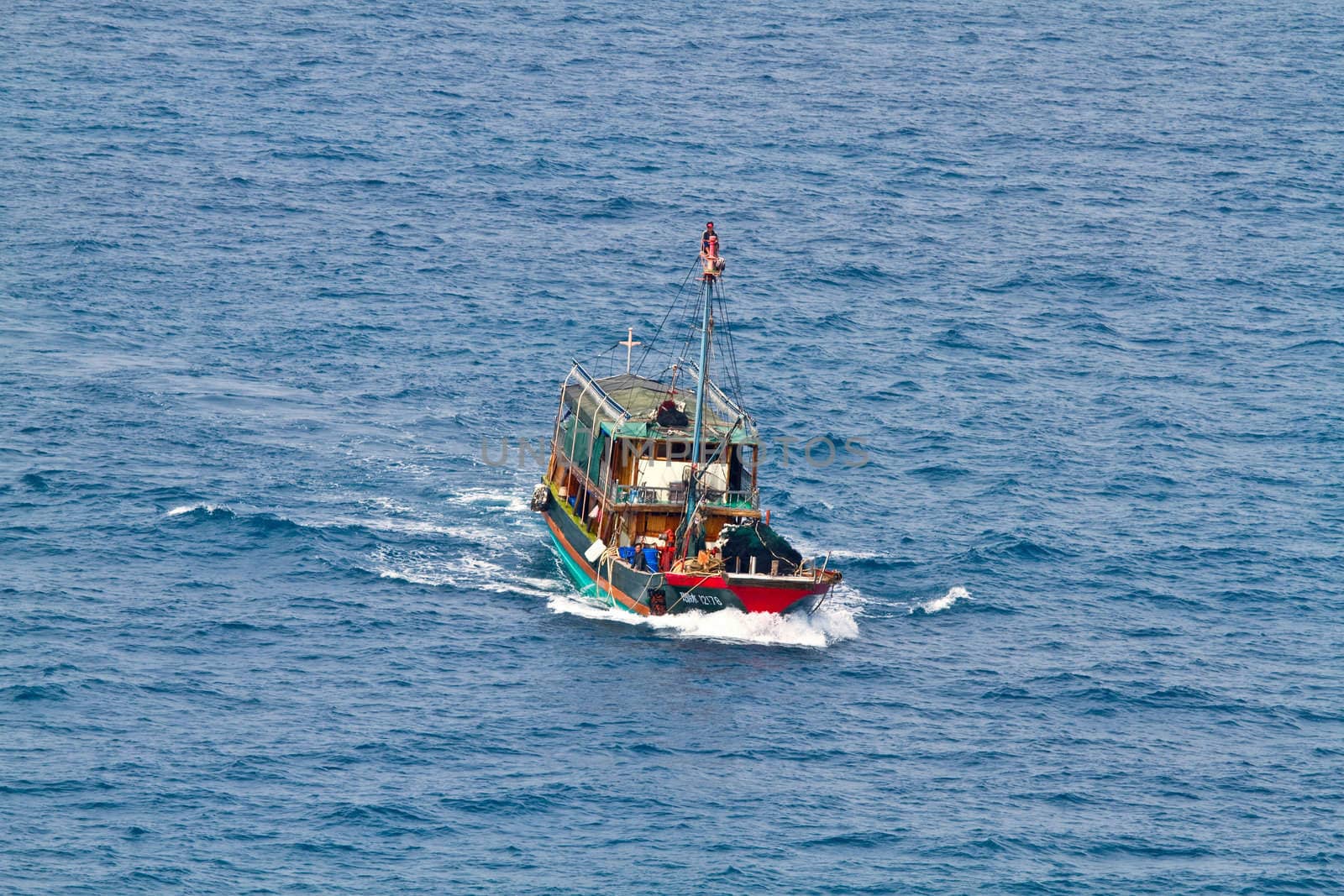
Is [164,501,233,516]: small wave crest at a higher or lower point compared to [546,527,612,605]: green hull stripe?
higher

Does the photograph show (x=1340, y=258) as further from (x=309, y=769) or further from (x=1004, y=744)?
(x=309, y=769)

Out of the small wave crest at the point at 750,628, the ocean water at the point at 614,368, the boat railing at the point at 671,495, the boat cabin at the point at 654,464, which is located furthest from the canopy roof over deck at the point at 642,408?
the small wave crest at the point at 750,628

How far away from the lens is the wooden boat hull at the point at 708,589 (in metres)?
86.6

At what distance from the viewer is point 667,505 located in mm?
92000

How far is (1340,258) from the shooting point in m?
145

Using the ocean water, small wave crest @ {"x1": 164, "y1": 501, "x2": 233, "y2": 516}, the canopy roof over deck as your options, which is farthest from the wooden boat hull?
small wave crest @ {"x1": 164, "y1": 501, "x2": 233, "y2": 516}

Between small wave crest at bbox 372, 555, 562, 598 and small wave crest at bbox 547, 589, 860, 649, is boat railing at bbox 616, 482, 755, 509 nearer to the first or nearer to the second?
small wave crest at bbox 372, 555, 562, 598

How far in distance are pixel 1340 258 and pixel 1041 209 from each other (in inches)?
871

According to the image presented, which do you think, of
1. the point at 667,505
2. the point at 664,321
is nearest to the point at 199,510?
the point at 667,505

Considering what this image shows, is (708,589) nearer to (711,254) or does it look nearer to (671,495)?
(671,495)

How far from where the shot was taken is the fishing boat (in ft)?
288

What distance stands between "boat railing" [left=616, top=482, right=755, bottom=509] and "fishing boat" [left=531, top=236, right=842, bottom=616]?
6cm

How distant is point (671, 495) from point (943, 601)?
45.1 feet

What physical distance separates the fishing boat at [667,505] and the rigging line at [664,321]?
52.6 ft
